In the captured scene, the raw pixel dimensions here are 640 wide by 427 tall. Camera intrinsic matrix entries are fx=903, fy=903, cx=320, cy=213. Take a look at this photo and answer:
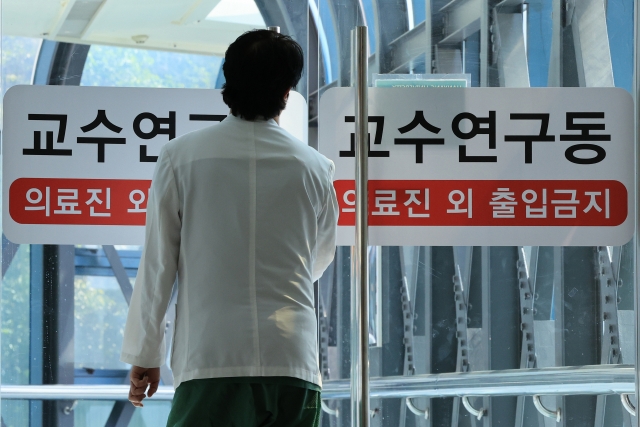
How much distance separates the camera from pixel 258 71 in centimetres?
197

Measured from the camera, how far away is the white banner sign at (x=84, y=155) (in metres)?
2.62

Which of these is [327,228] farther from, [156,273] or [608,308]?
[608,308]

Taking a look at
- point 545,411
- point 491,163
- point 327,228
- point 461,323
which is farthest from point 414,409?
point 327,228

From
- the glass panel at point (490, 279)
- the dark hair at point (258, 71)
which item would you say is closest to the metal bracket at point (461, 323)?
the glass panel at point (490, 279)

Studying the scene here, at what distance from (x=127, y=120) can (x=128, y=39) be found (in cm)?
27

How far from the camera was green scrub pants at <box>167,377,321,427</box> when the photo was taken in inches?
72.9

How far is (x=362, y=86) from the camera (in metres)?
2.56

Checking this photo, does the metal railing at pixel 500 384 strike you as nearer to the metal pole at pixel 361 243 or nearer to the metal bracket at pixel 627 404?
the metal bracket at pixel 627 404

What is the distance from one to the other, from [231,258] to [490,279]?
1.23 metres

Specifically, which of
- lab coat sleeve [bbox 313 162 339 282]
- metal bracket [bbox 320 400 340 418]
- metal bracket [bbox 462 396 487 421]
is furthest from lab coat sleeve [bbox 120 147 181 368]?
metal bracket [bbox 462 396 487 421]

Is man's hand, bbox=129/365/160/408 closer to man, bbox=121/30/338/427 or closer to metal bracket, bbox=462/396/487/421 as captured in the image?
man, bbox=121/30/338/427

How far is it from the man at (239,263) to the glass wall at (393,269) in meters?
0.77

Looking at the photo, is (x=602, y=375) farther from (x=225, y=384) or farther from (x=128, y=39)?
(x=128, y=39)

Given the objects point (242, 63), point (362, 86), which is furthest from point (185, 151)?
point (362, 86)
